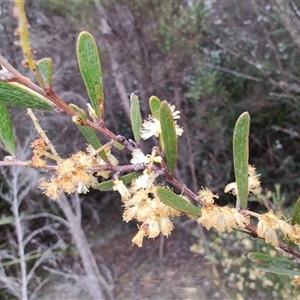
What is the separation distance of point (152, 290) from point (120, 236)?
1.69 ft

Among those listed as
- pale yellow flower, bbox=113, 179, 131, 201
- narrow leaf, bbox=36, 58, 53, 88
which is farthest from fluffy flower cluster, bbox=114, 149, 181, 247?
narrow leaf, bbox=36, 58, 53, 88

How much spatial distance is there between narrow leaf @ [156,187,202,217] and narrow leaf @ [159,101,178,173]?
4 cm

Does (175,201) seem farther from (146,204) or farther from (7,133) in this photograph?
(7,133)

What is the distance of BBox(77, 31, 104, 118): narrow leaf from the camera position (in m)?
0.31

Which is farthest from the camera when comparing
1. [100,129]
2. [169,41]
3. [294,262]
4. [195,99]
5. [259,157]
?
[259,157]

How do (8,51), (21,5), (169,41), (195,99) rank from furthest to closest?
(195,99), (169,41), (8,51), (21,5)

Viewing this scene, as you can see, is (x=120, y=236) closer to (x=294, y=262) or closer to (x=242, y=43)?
(x=242, y=43)

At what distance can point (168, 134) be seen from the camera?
0.32m

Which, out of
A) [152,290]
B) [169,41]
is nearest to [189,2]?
[169,41]

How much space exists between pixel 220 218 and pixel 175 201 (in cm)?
5

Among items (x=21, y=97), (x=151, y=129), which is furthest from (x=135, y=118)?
(x=21, y=97)

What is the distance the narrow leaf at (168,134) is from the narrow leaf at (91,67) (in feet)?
0.18

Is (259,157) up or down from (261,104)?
down

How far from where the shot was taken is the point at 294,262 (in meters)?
0.43
